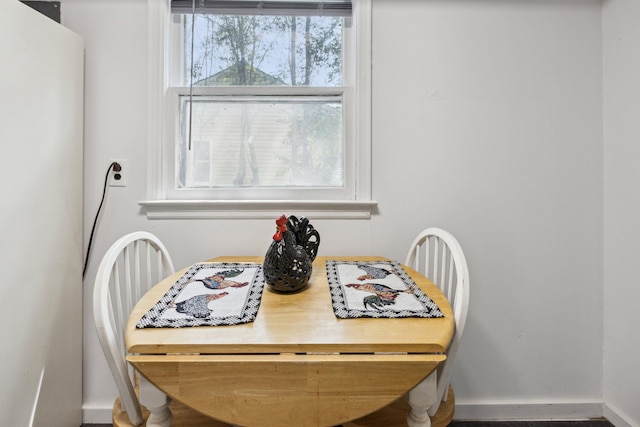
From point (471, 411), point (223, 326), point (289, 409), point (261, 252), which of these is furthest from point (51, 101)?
point (471, 411)

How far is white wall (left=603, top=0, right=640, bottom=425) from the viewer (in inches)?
53.4

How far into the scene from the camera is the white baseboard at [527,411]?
59.7 inches

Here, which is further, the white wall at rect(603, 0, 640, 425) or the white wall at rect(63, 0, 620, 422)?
the white wall at rect(63, 0, 620, 422)

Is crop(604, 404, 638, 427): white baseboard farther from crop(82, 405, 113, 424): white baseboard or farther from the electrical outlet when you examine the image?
the electrical outlet

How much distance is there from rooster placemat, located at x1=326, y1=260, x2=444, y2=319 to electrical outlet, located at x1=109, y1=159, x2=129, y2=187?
99cm

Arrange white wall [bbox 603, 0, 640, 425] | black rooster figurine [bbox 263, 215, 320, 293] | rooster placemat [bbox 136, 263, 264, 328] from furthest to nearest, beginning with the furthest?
white wall [bbox 603, 0, 640, 425], black rooster figurine [bbox 263, 215, 320, 293], rooster placemat [bbox 136, 263, 264, 328]

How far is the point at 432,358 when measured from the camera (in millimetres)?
689

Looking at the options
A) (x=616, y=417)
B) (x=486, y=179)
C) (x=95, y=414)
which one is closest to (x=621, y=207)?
(x=486, y=179)

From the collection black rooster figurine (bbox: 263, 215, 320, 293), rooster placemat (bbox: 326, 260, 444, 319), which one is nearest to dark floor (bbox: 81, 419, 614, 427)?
rooster placemat (bbox: 326, 260, 444, 319)

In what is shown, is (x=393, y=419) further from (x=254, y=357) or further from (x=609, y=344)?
(x=609, y=344)

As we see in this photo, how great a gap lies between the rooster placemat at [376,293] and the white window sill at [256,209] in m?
0.31

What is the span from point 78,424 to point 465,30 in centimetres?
242

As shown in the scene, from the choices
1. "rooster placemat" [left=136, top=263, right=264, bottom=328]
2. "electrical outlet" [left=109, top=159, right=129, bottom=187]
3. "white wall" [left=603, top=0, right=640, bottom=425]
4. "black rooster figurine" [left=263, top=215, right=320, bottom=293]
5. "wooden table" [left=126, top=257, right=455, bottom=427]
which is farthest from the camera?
"electrical outlet" [left=109, top=159, right=129, bottom=187]

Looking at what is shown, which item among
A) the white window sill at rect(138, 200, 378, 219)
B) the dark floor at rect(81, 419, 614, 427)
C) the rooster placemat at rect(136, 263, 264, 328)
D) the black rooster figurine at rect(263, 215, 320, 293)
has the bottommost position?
the dark floor at rect(81, 419, 614, 427)
